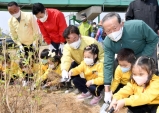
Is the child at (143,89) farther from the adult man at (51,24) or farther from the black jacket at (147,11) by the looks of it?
the adult man at (51,24)

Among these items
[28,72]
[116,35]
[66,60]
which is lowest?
[66,60]

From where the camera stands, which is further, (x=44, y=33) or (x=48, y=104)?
(x=44, y=33)

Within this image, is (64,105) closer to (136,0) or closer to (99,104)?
(99,104)

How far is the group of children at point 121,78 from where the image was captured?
2217 millimetres

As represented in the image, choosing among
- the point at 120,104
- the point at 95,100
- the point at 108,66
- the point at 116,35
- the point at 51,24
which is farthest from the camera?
the point at 51,24

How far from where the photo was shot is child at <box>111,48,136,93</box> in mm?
2719

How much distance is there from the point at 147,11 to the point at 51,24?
142 centimetres

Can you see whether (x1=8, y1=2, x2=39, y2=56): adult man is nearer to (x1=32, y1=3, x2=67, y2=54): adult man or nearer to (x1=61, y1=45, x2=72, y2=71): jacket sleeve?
(x1=32, y1=3, x2=67, y2=54): adult man

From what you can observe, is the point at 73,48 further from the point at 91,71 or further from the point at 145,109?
the point at 145,109

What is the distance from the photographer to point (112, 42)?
9.21 feet

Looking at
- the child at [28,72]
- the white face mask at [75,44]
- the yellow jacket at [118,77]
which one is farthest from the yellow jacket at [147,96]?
the white face mask at [75,44]

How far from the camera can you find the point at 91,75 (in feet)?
11.3

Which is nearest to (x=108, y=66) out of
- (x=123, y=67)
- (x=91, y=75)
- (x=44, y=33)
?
(x=123, y=67)

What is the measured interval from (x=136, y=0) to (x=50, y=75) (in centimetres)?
154
